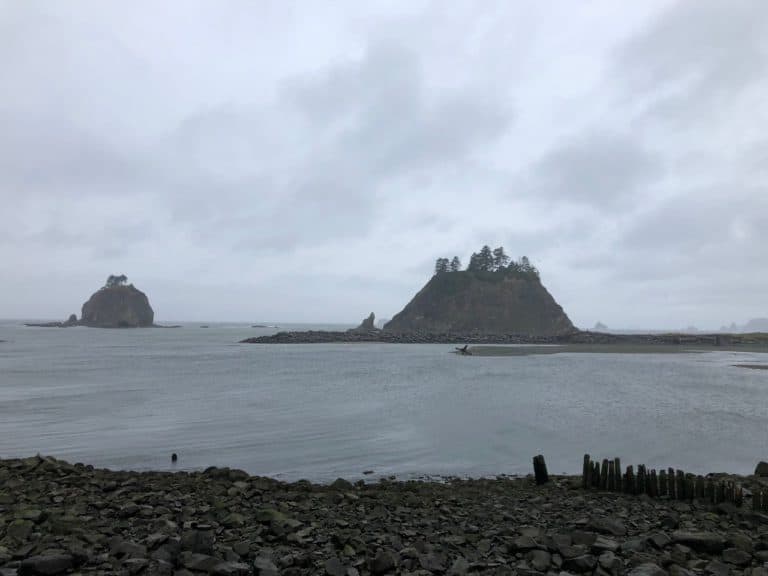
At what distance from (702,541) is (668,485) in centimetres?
495

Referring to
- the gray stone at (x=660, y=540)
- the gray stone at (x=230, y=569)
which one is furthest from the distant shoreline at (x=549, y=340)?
the gray stone at (x=230, y=569)

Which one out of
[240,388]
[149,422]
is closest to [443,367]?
[240,388]

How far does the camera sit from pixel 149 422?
26.5m

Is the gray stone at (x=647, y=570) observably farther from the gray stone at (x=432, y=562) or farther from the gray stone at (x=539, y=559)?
the gray stone at (x=432, y=562)

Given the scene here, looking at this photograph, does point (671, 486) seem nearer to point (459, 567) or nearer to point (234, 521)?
point (459, 567)

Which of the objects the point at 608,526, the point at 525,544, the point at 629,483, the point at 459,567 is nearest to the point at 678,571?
the point at 525,544

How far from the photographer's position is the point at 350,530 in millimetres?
10188

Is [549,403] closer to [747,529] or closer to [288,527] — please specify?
[747,529]

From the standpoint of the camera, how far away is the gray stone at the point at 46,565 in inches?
290

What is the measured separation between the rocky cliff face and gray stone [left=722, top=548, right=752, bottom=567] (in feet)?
491

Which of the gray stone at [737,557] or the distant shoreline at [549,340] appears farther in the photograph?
the distant shoreline at [549,340]

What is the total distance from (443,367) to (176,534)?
52.4 meters

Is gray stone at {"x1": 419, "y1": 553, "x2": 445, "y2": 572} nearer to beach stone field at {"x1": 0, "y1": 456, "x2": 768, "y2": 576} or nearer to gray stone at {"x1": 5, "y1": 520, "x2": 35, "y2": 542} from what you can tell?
beach stone field at {"x1": 0, "y1": 456, "x2": 768, "y2": 576}

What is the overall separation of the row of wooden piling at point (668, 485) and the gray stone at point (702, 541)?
3.90m
